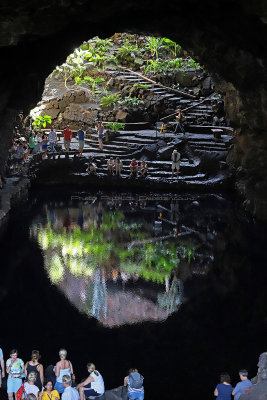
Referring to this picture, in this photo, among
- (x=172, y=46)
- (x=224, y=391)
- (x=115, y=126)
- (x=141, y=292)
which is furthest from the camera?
(x=172, y=46)

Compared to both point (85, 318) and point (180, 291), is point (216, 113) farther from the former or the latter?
point (85, 318)

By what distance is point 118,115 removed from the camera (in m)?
32.5

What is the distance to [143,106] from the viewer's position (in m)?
33.2

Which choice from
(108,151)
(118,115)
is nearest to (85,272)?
(108,151)

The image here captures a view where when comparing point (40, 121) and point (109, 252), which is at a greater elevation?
point (40, 121)

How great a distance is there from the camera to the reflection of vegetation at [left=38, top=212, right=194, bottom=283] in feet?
44.3

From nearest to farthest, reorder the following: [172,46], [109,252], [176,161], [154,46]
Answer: [109,252] → [176,161] → [154,46] → [172,46]

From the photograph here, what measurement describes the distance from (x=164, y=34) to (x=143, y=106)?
12780 millimetres

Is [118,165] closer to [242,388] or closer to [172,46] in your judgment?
[172,46]

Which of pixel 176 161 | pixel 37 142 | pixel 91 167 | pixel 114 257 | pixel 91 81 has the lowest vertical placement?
pixel 114 257

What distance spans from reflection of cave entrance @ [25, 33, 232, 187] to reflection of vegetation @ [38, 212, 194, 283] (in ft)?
29.0

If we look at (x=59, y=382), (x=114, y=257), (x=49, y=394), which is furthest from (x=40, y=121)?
(x=49, y=394)

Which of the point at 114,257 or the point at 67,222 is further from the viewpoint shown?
the point at 67,222

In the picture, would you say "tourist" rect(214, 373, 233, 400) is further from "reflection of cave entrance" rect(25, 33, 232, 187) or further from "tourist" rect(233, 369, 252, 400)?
"reflection of cave entrance" rect(25, 33, 232, 187)
